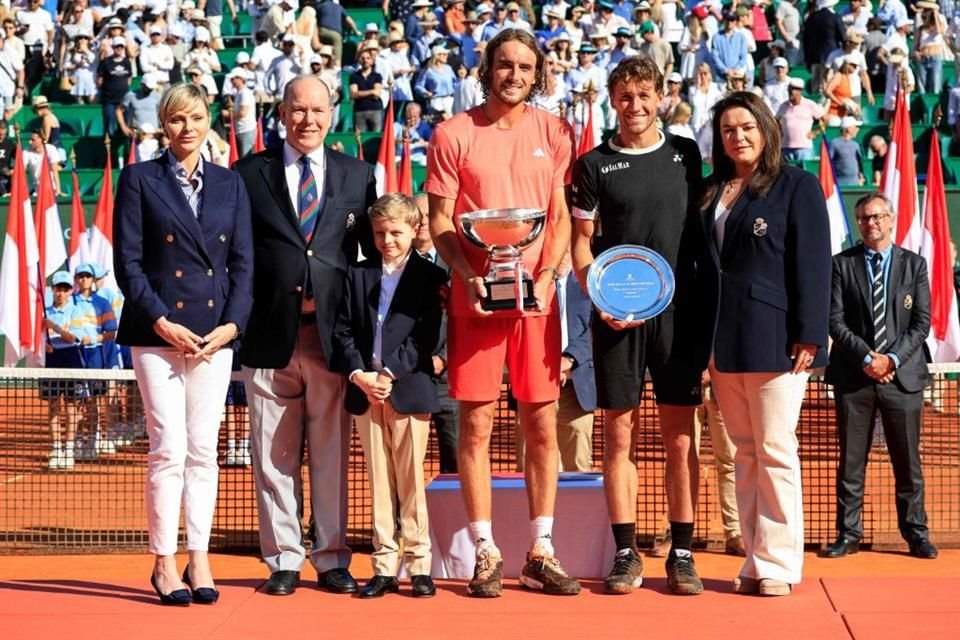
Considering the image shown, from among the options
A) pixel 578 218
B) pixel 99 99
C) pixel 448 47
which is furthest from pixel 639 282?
pixel 99 99

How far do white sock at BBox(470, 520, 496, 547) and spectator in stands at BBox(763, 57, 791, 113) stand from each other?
1589cm

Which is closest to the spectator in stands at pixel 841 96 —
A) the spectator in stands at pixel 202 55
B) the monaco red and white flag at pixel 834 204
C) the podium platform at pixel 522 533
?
the monaco red and white flag at pixel 834 204

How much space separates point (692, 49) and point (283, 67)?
5.97 metres

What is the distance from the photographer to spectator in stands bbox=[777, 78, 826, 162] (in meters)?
21.1

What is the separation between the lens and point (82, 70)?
24578 millimetres

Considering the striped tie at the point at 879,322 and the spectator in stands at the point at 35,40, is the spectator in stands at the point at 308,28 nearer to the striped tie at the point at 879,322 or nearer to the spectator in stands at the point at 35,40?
the spectator in stands at the point at 35,40

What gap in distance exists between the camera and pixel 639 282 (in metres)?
6.73

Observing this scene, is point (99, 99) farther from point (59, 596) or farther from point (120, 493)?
point (59, 596)

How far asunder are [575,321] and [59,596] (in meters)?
2.89

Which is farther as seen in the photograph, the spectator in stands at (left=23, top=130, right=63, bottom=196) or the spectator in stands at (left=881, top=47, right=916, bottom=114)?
the spectator in stands at (left=881, top=47, right=916, bottom=114)

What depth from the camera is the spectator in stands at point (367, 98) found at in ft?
73.7

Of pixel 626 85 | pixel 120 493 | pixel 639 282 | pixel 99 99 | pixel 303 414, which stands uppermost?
pixel 99 99

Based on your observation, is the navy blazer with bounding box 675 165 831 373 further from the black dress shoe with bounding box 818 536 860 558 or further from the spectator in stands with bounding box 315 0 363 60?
the spectator in stands with bounding box 315 0 363 60

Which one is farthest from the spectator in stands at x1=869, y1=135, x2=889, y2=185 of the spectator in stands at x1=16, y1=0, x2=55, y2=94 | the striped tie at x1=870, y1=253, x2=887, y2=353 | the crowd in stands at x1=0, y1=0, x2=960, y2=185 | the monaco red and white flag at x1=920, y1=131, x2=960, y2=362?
the striped tie at x1=870, y1=253, x2=887, y2=353
